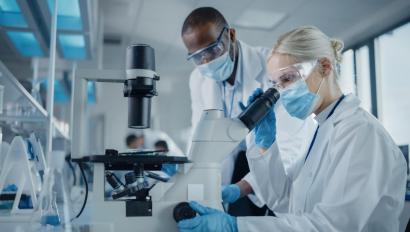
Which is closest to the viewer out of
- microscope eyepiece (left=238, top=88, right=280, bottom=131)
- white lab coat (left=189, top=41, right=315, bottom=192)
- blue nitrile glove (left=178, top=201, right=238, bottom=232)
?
blue nitrile glove (left=178, top=201, right=238, bottom=232)

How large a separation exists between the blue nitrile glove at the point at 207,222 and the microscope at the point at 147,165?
0.02 metres

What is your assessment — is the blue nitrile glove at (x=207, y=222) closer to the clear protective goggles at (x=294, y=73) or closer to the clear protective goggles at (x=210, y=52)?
the clear protective goggles at (x=294, y=73)

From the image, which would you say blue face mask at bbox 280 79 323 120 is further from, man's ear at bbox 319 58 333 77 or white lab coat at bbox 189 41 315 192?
white lab coat at bbox 189 41 315 192

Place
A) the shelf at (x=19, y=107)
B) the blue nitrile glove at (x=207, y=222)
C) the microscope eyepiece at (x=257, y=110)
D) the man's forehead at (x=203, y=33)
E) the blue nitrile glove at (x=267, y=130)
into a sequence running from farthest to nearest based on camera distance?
1. the man's forehead at (x=203, y=33)
2. the blue nitrile glove at (x=267, y=130)
3. the shelf at (x=19, y=107)
4. the microscope eyepiece at (x=257, y=110)
5. the blue nitrile glove at (x=207, y=222)

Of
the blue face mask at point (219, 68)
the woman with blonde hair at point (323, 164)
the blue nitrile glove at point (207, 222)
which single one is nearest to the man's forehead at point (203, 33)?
the blue face mask at point (219, 68)

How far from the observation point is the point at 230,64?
1840 mm

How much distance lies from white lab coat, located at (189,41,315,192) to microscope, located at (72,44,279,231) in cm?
59

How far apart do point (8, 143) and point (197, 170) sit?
2.43 ft

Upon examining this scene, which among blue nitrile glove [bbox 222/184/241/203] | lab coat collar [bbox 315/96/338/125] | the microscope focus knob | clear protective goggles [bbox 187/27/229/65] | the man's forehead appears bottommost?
blue nitrile glove [bbox 222/184/241/203]

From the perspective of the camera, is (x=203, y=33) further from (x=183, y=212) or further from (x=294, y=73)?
(x=183, y=212)

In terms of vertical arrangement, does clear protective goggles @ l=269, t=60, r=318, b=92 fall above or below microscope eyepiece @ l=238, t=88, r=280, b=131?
above

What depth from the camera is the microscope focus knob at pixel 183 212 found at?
81 centimetres

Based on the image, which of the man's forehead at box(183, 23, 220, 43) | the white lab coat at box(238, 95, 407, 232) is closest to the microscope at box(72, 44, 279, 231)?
the white lab coat at box(238, 95, 407, 232)

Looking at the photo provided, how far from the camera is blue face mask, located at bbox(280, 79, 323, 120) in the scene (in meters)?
1.25
